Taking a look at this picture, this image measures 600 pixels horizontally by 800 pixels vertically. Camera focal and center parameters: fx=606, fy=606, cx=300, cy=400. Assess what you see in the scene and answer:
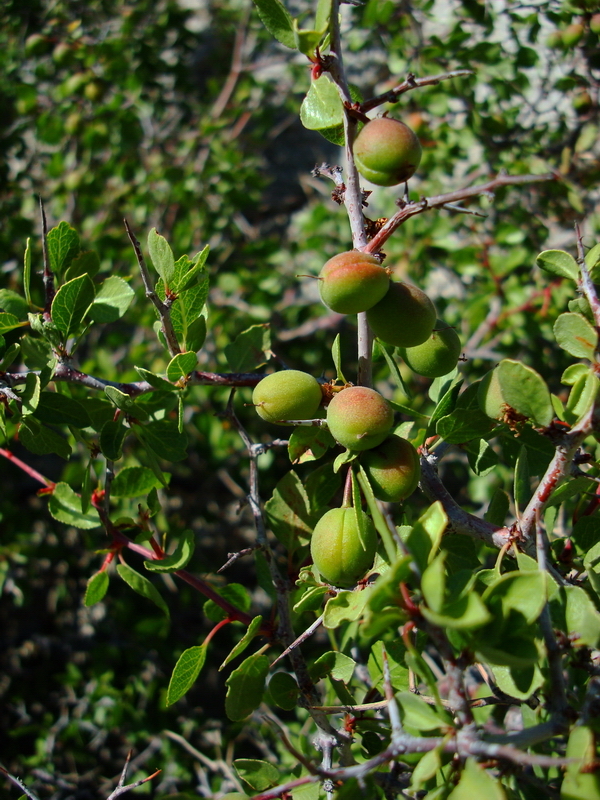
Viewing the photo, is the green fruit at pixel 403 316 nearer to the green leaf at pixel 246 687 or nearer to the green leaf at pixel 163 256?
the green leaf at pixel 163 256

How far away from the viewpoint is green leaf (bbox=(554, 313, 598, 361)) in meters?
0.76

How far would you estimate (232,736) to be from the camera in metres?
2.14

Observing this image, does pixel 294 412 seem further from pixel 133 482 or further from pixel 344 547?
Result: pixel 133 482

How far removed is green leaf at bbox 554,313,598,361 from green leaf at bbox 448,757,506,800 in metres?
0.50

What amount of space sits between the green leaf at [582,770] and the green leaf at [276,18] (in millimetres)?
922

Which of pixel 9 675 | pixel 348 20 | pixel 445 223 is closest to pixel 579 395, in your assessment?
pixel 445 223

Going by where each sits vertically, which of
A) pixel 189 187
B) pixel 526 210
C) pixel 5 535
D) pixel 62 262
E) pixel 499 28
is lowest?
pixel 5 535

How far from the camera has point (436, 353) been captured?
920 millimetres

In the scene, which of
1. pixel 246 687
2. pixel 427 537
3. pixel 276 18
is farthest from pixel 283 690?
pixel 276 18

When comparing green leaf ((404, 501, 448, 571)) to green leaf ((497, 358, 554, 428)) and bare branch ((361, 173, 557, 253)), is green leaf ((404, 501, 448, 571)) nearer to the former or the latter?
green leaf ((497, 358, 554, 428))

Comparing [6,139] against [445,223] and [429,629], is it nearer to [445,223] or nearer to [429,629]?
[445,223]

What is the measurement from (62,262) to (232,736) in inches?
70.1

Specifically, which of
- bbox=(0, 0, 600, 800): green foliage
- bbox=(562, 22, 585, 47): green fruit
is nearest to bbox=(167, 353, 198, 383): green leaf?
bbox=(0, 0, 600, 800): green foliage

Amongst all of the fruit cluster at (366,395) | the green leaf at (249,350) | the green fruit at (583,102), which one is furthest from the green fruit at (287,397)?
the green fruit at (583,102)
